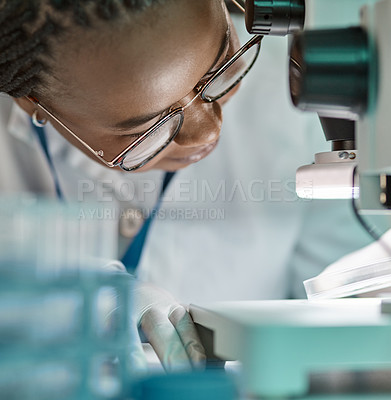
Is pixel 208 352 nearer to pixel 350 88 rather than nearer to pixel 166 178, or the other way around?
pixel 350 88

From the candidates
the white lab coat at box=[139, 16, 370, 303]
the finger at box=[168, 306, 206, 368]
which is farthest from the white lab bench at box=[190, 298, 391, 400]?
the white lab coat at box=[139, 16, 370, 303]

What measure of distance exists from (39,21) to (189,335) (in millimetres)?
311

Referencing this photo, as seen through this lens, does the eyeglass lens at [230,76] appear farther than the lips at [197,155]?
No

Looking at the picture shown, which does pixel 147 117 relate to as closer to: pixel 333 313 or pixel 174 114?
pixel 174 114

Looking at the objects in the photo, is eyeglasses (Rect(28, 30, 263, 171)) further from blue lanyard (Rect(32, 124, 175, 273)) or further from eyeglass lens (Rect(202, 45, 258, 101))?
blue lanyard (Rect(32, 124, 175, 273))

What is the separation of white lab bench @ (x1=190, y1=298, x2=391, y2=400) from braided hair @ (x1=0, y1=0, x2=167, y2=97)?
27cm

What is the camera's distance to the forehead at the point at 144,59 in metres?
0.48

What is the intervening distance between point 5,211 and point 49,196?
769 millimetres

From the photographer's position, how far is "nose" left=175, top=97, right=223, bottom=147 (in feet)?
2.11

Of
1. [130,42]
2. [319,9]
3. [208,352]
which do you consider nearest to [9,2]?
[130,42]

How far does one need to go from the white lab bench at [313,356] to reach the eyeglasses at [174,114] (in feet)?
0.93

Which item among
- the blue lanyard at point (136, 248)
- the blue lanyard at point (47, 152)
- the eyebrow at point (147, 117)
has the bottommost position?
Result: the blue lanyard at point (136, 248)

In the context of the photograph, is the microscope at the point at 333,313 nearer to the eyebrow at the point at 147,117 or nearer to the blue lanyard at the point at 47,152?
the eyebrow at the point at 147,117

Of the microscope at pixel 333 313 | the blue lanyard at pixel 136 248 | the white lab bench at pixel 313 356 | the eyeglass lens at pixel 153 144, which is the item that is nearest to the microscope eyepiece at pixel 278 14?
the microscope at pixel 333 313
